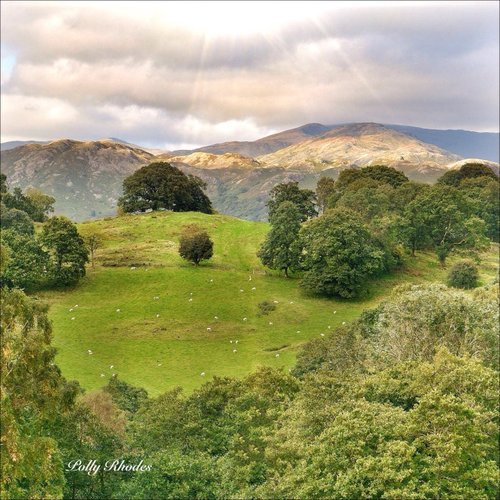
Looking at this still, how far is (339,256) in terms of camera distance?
7544 centimetres

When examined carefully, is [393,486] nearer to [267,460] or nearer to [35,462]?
[267,460]

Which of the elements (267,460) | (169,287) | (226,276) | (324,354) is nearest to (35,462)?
(267,460)

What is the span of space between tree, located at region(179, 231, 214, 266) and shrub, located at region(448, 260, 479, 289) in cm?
4021

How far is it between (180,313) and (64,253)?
2129cm

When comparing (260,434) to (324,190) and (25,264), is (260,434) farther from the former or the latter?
(324,190)

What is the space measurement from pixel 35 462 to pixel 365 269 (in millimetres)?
64617

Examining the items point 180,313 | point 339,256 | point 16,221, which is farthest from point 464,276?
point 16,221

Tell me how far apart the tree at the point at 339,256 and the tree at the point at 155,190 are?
49.4m

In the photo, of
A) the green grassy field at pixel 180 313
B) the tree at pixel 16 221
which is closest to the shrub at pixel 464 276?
the green grassy field at pixel 180 313

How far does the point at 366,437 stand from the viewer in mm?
23609

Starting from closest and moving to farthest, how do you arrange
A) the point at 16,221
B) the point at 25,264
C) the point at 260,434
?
1. the point at 260,434
2. the point at 25,264
3. the point at 16,221

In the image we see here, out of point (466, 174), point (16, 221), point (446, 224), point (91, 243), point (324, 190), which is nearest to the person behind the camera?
point (91, 243)

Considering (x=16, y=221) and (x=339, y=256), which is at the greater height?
(x=16, y=221)
